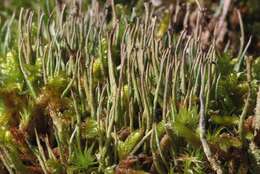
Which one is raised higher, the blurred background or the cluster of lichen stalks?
the blurred background

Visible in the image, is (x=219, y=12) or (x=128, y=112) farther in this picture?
(x=219, y=12)

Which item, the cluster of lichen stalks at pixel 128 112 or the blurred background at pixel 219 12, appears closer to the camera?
the cluster of lichen stalks at pixel 128 112

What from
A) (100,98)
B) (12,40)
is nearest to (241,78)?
(100,98)

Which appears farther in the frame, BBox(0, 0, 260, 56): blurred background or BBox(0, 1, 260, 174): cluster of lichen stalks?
BBox(0, 0, 260, 56): blurred background

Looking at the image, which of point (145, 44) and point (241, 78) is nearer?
point (145, 44)

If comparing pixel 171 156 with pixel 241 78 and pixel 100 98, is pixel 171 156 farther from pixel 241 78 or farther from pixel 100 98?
pixel 241 78

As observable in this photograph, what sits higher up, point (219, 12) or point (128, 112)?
point (219, 12)

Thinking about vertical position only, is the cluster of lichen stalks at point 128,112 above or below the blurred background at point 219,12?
below

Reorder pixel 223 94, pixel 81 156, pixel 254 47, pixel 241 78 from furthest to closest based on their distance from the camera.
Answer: pixel 254 47
pixel 241 78
pixel 223 94
pixel 81 156
